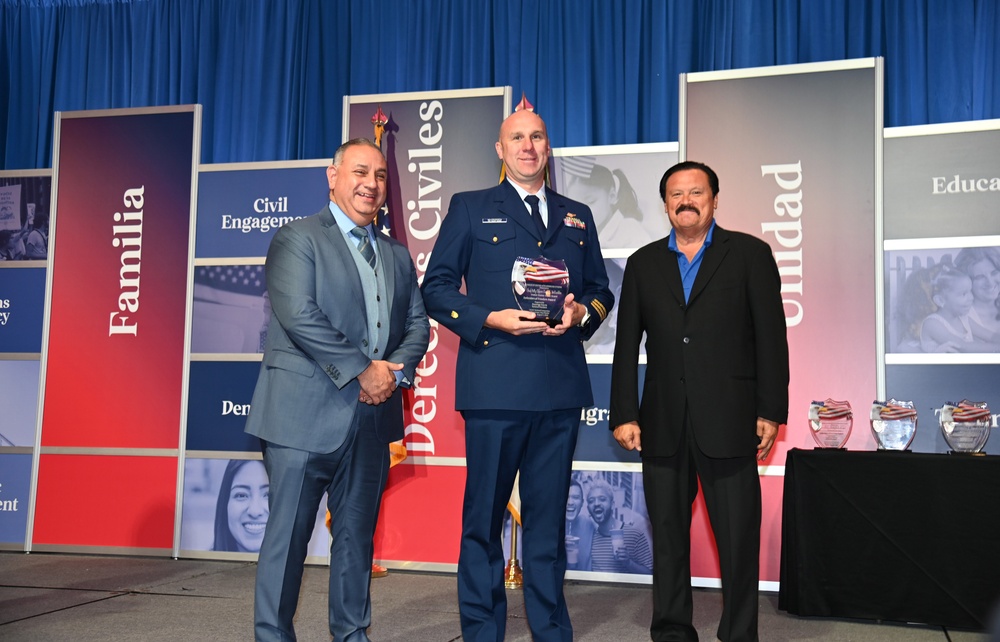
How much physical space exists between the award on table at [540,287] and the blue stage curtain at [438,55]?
2.71 meters

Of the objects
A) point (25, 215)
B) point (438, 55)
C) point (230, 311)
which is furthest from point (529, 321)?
point (25, 215)

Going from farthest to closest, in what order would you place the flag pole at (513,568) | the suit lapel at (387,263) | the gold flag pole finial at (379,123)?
the gold flag pole finial at (379,123), the flag pole at (513,568), the suit lapel at (387,263)

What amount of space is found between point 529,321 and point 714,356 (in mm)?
665

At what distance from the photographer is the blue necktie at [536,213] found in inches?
114

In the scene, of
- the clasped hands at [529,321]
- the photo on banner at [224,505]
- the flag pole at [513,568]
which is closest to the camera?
the clasped hands at [529,321]

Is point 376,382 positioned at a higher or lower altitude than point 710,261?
lower

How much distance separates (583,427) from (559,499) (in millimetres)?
1798

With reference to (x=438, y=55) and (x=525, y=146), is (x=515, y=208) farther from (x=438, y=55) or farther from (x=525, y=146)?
(x=438, y=55)

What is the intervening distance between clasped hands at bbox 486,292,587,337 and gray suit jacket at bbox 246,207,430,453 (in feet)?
1.14

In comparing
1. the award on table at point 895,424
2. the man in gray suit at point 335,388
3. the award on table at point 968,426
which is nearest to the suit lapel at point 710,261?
the man in gray suit at point 335,388

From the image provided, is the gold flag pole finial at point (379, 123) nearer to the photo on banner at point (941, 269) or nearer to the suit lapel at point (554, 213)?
the suit lapel at point (554, 213)

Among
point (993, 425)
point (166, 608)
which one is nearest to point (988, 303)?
point (993, 425)

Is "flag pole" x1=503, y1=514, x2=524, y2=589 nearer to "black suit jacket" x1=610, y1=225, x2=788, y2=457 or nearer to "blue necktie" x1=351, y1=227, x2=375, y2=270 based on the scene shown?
"black suit jacket" x1=610, y1=225, x2=788, y2=457

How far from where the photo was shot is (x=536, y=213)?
291 centimetres
